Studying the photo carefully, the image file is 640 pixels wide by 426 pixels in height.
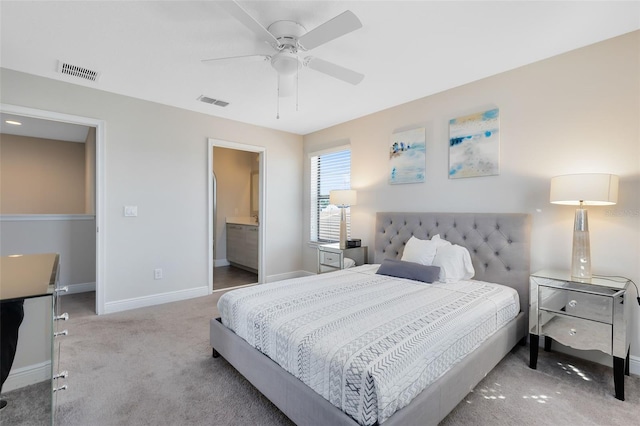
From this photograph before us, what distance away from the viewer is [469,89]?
304cm

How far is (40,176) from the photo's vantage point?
17.4ft

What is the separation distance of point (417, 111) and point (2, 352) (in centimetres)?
373

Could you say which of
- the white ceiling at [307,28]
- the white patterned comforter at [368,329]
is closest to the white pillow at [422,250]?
the white patterned comforter at [368,329]

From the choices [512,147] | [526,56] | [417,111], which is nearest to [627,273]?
Result: [512,147]

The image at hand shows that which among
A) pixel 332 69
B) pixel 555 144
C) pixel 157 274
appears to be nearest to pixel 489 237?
pixel 555 144

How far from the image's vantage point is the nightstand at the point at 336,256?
3.81m

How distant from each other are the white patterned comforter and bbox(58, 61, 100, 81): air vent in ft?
8.34

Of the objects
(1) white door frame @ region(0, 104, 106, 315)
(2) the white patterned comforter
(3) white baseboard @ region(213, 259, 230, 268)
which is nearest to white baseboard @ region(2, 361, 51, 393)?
(2) the white patterned comforter

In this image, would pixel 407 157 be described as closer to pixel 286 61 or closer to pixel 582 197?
pixel 582 197

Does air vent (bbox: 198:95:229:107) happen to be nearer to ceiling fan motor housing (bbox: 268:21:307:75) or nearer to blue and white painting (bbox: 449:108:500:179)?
ceiling fan motor housing (bbox: 268:21:307:75)

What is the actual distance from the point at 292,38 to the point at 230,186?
15.2 feet

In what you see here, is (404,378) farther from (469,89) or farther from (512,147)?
(469,89)

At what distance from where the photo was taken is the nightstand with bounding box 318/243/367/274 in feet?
12.5

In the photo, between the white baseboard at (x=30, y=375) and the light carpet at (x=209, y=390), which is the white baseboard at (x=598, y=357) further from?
the white baseboard at (x=30, y=375)
